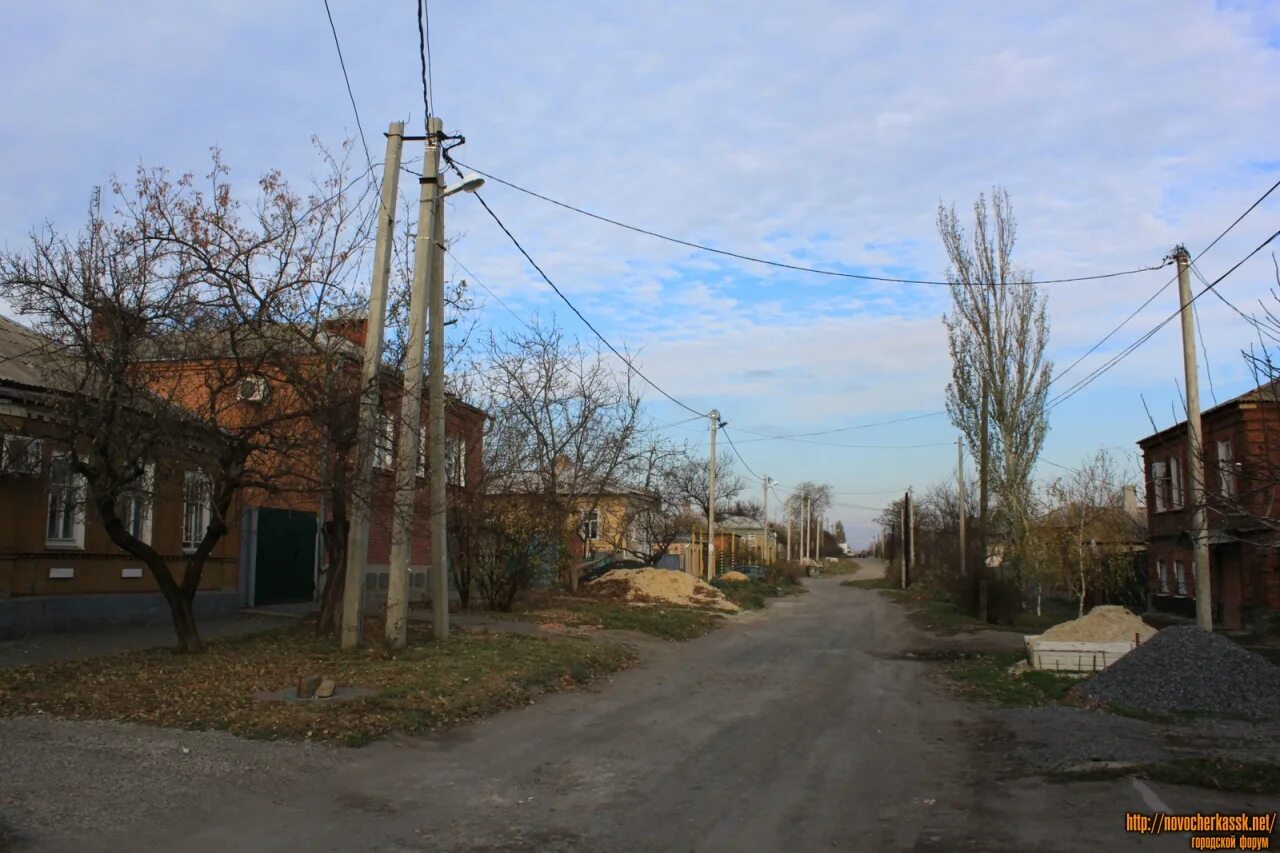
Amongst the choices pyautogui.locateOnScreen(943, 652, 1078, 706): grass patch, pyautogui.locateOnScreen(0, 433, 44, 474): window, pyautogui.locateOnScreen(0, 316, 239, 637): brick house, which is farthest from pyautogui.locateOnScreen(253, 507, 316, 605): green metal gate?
pyautogui.locateOnScreen(943, 652, 1078, 706): grass patch

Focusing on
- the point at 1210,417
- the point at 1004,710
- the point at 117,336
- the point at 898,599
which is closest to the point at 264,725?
the point at 117,336

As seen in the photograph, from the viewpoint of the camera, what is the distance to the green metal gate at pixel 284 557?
1972 centimetres

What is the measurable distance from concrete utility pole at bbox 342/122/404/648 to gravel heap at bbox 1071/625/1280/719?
9.61m

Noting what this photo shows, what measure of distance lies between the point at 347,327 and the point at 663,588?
1800cm

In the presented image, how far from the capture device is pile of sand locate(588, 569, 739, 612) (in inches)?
1137

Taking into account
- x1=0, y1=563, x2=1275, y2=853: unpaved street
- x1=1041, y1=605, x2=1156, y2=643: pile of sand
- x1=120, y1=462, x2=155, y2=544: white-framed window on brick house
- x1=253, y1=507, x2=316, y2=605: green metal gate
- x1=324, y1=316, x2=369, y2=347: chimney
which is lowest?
x1=0, y1=563, x2=1275, y2=853: unpaved street

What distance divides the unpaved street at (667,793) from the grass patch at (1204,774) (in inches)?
8.5

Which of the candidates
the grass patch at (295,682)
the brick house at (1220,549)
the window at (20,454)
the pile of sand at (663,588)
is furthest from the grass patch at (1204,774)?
the pile of sand at (663,588)

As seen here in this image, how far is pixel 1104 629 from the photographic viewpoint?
15703 millimetres

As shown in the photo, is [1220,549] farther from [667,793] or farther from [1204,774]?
[667,793]

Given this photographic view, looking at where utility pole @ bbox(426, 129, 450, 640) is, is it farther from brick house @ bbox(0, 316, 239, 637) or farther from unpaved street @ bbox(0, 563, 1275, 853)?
unpaved street @ bbox(0, 563, 1275, 853)

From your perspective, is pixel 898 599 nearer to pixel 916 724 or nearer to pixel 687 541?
pixel 687 541

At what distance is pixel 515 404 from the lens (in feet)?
81.1

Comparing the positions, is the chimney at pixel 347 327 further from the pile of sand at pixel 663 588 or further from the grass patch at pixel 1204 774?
the pile of sand at pixel 663 588
